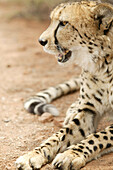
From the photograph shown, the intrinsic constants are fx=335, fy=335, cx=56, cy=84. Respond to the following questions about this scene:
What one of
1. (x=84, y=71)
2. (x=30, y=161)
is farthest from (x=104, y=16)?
(x=30, y=161)

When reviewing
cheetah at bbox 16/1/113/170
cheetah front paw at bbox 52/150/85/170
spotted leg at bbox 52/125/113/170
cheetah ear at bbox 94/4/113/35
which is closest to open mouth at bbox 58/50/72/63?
cheetah at bbox 16/1/113/170

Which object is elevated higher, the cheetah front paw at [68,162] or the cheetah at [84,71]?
the cheetah at [84,71]

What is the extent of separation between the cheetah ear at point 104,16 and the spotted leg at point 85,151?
0.77 metres

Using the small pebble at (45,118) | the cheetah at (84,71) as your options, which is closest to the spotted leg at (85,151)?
the cheetah at (84,71)

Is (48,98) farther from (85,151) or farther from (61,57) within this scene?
(85,151)

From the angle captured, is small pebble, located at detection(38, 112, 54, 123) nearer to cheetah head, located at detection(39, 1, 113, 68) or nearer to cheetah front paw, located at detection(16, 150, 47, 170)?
cheetah head, located at detection(39, 1, 113, 68)

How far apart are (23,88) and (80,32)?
Result: 6.01 feet

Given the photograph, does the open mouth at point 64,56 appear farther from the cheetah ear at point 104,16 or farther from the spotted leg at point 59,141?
the spotted leg at point 59,141

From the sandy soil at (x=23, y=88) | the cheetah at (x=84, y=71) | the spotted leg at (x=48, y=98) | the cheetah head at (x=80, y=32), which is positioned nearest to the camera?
the cheetah at (x=84, y=71)

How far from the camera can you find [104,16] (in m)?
Answer: 2.37

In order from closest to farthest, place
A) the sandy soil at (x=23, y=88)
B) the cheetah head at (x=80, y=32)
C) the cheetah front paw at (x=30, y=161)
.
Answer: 1. the cheetah front paw at (x=30, y=161)
2. the cheetah head at (x=80, y=32)
3. the sandy soil at (x=23, y=88)

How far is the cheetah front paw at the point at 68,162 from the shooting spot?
7.09ft

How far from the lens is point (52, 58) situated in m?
5.55

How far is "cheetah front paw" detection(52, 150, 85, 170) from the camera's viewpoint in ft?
7.09
